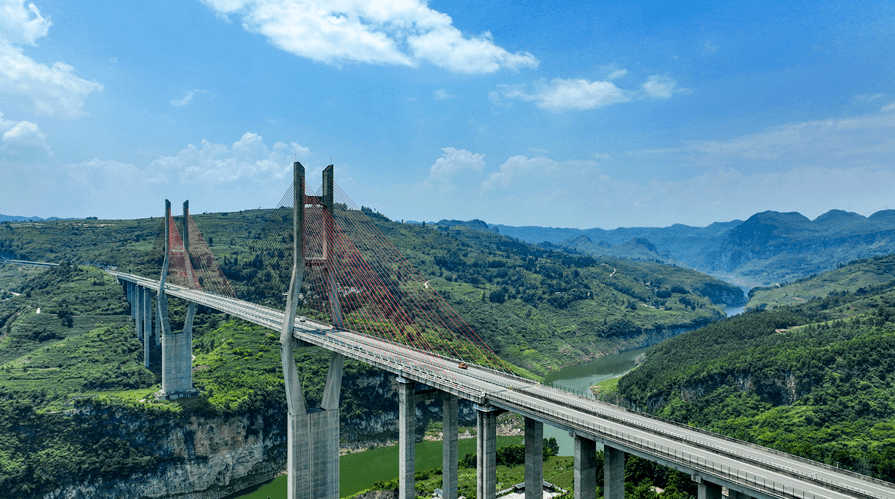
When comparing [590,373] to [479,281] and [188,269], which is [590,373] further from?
[188,269]

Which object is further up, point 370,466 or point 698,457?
point 698,457

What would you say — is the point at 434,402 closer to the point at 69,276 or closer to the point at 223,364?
the point at 223,364

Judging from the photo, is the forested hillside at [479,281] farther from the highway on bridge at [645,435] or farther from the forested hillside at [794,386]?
the highway on bridge at [645,435]

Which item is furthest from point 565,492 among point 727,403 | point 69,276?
point 69,276

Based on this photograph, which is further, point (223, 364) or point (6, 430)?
point (223, 364)

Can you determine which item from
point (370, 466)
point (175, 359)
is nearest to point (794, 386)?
point (370, 466)

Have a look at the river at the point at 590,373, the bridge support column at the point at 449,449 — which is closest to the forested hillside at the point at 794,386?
the river at the point at 590,373
